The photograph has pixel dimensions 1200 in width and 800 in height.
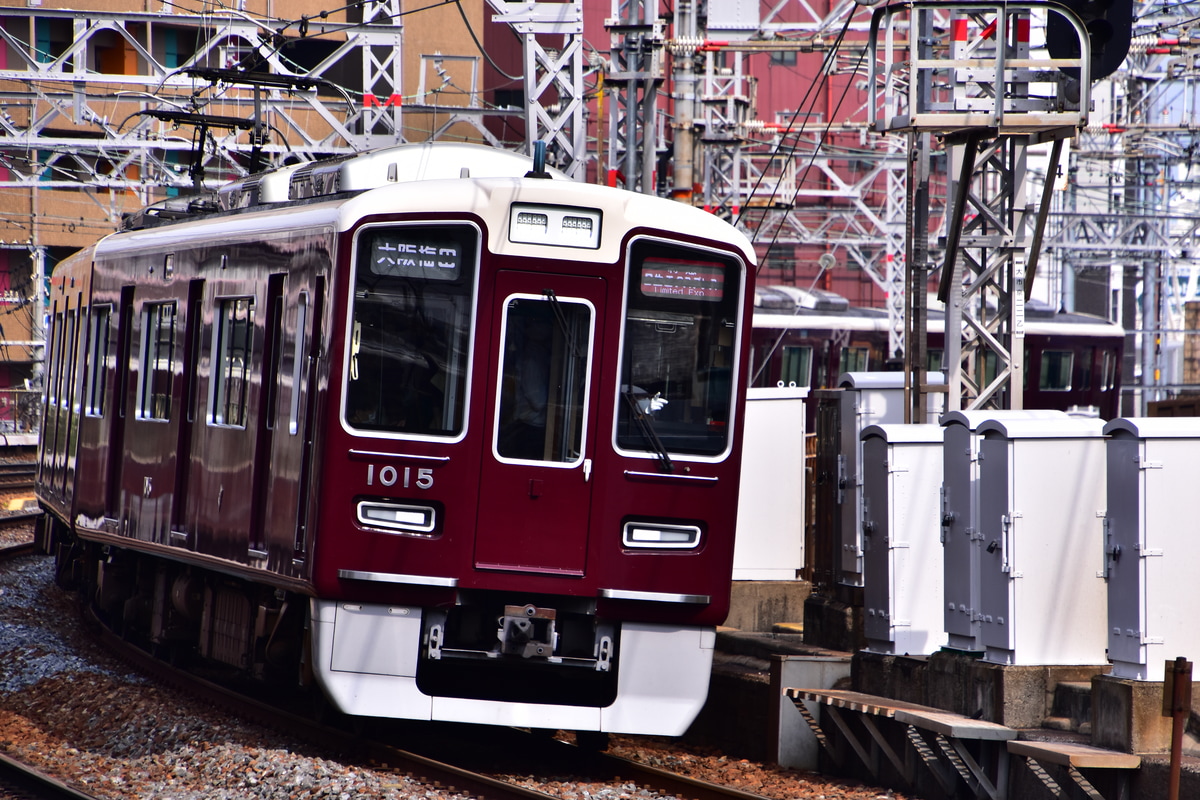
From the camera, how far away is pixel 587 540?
8.46 meters

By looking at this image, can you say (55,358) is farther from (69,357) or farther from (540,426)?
(540,426)

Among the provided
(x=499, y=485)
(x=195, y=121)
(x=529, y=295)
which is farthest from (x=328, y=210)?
(x=195, y=121)

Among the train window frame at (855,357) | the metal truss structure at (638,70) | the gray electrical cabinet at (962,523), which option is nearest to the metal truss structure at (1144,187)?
the train window frame at (855,357)

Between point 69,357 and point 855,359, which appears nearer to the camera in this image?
point 69,357

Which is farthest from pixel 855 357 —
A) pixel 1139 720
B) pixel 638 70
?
pixel 1139 720

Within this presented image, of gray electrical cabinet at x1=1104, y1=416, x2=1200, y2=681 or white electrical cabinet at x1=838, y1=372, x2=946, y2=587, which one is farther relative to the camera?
white electrical cabinet at x1=838, y1=372, x2=946, y2=587

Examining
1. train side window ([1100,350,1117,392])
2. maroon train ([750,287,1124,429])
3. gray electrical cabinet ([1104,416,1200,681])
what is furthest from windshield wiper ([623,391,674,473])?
train side window ([1100,350,1117,392])

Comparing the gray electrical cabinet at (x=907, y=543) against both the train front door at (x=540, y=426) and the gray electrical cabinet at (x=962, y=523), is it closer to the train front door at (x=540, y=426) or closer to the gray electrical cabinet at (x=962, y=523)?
the gray electrical cabinet at (x=962, y=523)

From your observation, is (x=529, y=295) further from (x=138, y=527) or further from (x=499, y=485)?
(x=138, y=527)

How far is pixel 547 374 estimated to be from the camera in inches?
335

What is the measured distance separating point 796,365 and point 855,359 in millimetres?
1776

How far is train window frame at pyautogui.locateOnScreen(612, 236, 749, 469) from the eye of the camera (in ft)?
28.1

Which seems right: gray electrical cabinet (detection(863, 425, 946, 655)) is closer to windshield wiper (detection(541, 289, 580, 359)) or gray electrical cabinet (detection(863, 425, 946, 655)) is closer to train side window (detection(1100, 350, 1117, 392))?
windshield wiper (detection(541, 289, 580, 359))

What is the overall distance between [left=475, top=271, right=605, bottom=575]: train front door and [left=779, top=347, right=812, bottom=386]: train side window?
21697 mm
